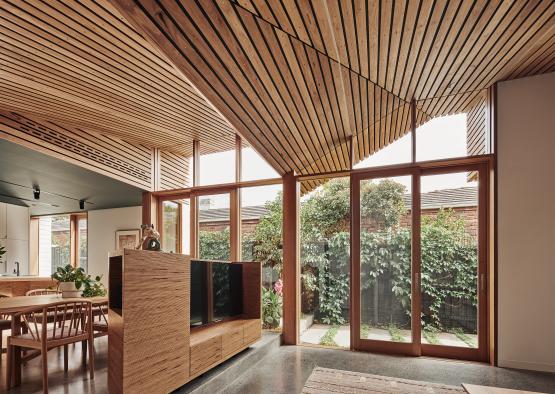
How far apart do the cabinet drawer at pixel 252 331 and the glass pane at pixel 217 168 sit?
94.9 inches

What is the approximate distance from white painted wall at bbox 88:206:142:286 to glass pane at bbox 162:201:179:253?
64.4 inches

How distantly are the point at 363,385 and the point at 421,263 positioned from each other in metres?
1.85

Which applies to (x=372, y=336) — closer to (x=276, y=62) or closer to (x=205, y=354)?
(x=205, y=354)

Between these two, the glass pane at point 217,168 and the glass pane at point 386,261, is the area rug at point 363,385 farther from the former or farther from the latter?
the glass pane at point 217,168

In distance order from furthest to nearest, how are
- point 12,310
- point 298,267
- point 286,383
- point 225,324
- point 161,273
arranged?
point 298,267
point 225,324
point 286,383
point 12,310
point 161,273

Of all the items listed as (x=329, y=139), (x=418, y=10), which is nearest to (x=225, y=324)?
(x=329, y=139)

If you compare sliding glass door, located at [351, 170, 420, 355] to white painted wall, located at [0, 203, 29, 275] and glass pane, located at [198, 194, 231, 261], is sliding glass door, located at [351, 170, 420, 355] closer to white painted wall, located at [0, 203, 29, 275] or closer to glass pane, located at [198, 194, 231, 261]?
glass pane, located at [198, 194, 231, 261]

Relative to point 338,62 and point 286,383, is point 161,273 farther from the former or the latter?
point 338,62

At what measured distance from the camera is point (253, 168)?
5.82 metres

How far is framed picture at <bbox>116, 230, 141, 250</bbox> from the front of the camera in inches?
312

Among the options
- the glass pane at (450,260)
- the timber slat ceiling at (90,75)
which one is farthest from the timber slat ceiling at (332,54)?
the glass pane at (450,260)

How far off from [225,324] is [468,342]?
3.04 metres

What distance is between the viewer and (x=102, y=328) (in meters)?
4.36

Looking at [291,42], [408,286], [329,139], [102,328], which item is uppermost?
[291,42]
